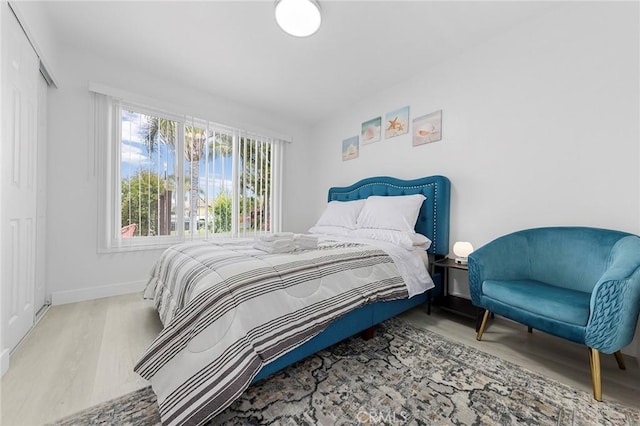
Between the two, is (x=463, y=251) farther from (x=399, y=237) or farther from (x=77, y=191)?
(x=77, y=191)

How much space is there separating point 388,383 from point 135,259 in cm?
290

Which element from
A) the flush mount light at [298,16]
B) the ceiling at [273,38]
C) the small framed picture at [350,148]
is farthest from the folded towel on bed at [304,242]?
the small framed picture at [350,148]

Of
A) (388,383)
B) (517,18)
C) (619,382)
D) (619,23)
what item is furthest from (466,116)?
(388,383)

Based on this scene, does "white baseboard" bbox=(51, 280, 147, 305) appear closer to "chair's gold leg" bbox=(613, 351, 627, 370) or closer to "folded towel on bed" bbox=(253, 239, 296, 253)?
"folded towel on bed" bbox=(253, 239, 296, 253)

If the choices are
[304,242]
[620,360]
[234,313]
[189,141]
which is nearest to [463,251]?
[620,360]

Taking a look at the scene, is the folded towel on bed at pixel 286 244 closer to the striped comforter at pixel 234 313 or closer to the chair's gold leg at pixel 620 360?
the striped comforter at pixel 234 313

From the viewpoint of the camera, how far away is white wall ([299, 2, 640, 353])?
173 centimetres

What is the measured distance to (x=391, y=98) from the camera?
317cm

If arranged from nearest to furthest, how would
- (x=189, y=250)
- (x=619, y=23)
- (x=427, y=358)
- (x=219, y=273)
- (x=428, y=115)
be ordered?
(x=219, y=273), (x=427, y=358), (x=619, y=23), (x=189, y=250), (x=428, y=115)

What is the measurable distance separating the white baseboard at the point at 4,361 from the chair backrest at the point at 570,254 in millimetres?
3407

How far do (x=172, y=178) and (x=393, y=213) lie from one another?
2.65 metres

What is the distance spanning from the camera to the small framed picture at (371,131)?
10.9 ft

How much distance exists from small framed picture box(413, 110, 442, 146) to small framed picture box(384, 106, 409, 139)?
0.13m

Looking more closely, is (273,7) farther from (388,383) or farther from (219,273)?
(388,383)
